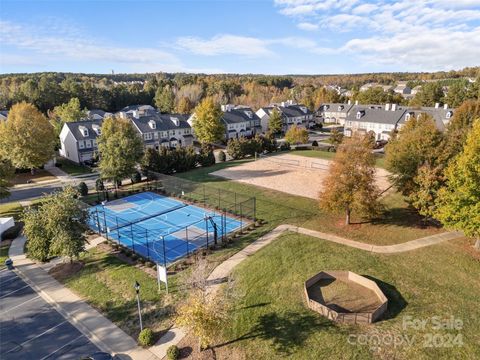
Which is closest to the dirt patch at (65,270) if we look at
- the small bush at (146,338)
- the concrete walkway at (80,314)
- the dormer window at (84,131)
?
the concrete walkway at (80,314)

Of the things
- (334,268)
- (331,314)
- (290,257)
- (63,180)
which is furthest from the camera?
(63,180)

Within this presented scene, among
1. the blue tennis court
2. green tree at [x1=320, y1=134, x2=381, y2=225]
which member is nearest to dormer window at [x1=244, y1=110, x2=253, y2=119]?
the blue tennis court

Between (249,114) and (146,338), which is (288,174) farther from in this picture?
(249,114)

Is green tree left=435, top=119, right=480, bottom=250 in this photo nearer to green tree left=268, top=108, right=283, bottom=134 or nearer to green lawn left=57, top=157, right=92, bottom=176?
green lawn left=57, top=157, right=92, bottom=176

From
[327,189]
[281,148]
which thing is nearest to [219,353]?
[327,189]

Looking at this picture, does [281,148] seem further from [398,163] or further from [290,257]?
[290,257]

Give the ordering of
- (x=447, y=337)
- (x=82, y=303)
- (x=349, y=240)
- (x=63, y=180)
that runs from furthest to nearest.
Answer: (x=63, y=180) → (x=349, y=240) → (x=82, y=303) → (x=447, y=337)

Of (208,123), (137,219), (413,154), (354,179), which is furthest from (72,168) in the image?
(413,154)
